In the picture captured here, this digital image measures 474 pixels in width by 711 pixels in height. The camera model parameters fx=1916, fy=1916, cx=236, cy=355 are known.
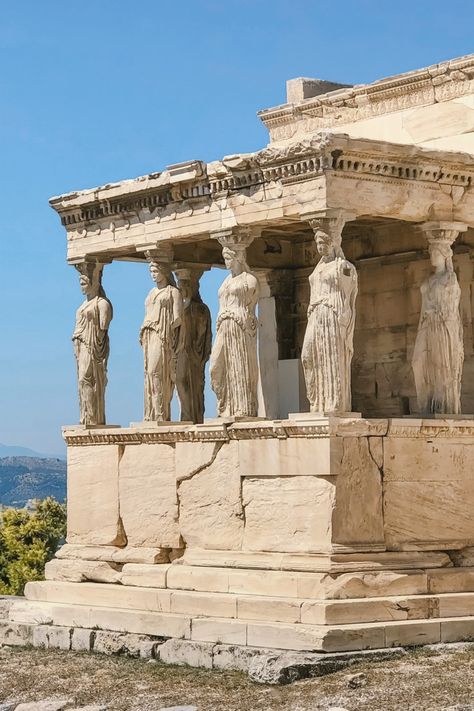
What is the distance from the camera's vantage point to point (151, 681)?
16.3 meters

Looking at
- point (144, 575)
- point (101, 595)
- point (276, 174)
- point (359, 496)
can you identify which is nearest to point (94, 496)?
point (101, 595)

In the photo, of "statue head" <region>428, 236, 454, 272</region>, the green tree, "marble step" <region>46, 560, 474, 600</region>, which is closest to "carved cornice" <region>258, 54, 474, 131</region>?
"statue head" <region>428, 236, 454, 272</region>

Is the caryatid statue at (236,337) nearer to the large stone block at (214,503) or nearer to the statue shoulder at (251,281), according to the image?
the statue shoulder at (251,281)

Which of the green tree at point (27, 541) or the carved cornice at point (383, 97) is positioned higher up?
the carved cornice at point (383, 97)

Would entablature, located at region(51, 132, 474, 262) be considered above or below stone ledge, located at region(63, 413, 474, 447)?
above

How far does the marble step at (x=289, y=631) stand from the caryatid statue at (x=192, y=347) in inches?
103

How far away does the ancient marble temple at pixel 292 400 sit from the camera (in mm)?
16750

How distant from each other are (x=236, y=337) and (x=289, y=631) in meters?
2.99

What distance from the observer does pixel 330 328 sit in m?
16.9

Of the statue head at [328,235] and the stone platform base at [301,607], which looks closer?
the stone platform base at [301,607]

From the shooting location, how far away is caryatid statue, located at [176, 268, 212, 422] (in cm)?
1950

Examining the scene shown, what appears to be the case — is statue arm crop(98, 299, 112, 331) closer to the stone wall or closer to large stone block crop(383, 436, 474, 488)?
the stone wall

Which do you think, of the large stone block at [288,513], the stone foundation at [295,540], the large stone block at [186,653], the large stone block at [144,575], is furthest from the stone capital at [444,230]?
the large stone block at [186,653]

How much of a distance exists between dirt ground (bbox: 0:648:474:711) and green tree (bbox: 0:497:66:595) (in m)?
12.5
